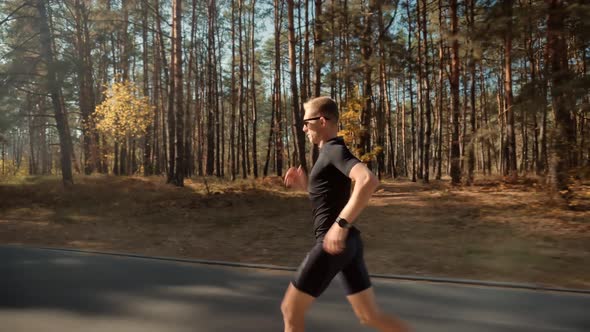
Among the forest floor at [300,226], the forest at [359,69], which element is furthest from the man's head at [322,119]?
the forest at [359,69]

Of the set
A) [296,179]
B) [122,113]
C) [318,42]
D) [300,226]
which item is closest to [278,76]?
[122,113]

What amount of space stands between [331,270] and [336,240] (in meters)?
0.24

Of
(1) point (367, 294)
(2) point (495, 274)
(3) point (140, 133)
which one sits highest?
(3) point (140, 133)

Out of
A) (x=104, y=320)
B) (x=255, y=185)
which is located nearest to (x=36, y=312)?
(x=104, y=320)

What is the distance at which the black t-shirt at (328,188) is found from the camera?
2.78m

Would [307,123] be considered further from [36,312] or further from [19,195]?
[19,195]

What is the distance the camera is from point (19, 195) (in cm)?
1683

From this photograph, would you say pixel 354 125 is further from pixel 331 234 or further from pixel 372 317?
pixel 331 234

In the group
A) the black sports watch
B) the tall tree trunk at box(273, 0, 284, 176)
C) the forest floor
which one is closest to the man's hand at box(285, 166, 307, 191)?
the black sports watch

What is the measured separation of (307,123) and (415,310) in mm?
2612

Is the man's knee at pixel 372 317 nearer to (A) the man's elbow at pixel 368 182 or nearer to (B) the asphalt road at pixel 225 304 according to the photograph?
(A) the man's elbow at pixel 368 182

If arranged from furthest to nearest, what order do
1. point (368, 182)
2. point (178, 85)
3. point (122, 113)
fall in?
point (122, 113) → point (178, 85) → point (368, 182)

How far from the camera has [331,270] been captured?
272 centimetres

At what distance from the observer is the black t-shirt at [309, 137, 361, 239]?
9.12 feet
